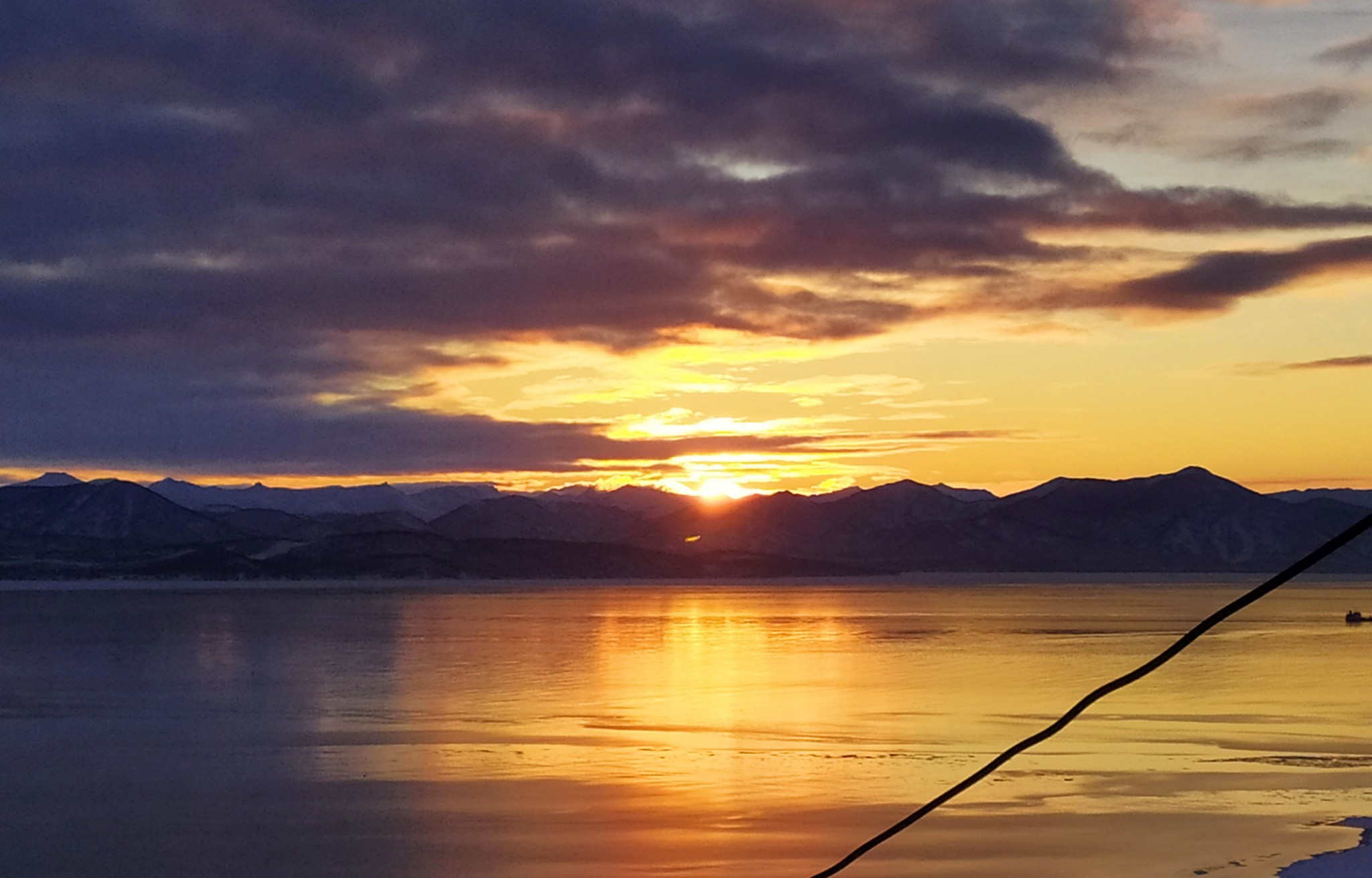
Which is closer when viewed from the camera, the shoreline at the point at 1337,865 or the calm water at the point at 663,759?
the shoreline at the point at 1337,865

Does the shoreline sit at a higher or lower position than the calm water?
higher

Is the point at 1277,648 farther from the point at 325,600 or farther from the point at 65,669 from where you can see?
the point at 325,600

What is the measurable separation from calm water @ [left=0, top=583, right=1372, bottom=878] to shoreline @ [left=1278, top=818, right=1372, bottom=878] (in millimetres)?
368

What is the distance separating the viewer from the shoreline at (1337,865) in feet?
54.2

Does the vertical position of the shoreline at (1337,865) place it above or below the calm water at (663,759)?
above

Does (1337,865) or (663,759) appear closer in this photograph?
(1337,865)

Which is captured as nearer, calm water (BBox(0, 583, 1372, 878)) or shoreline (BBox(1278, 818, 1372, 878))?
shoreline (BBox(1278, 818, 1372, 878))

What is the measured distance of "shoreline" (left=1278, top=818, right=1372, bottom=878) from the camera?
16.5 meters

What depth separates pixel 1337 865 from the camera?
1698cm

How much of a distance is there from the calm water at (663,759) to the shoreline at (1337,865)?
37 centimetres

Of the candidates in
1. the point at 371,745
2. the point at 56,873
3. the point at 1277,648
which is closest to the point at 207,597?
the point at 1277,648

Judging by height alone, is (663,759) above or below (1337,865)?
below

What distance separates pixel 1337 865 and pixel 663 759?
12805 millimetres

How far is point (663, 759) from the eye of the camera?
2702 cm
